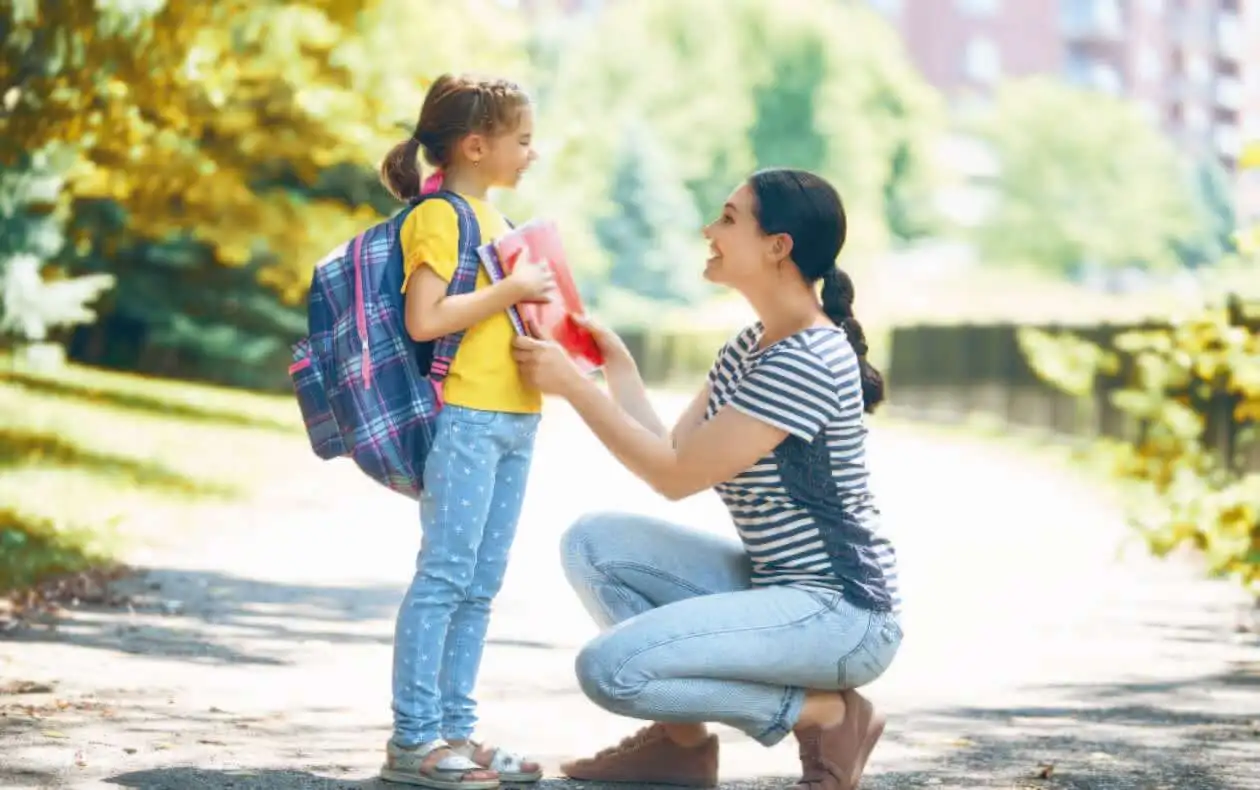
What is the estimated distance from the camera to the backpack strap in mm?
5055

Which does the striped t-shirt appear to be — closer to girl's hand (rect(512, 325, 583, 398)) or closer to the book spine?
girl's hand (rect(512, 325, 583, 398))

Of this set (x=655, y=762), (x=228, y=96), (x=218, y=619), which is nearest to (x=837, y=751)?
(x=655, y=762)

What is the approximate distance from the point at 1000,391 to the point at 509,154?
830 inches

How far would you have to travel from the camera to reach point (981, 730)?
648 centimetres

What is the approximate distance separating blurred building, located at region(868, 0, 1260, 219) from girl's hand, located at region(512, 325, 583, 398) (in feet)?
318

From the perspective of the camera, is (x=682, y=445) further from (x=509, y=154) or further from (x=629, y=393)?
(x=509, y=154)

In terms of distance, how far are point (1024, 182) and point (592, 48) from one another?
84.2ft

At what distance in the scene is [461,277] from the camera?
5059 millimetres

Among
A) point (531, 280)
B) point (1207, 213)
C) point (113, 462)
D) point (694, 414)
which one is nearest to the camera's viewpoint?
point (531, 280)

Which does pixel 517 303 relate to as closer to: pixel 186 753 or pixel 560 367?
pixel 560 367

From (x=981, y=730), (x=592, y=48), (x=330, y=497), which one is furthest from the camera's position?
(x=592, y=48)

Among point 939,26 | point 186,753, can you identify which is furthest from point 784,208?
point 939,26

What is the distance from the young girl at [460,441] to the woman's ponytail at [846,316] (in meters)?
0.67

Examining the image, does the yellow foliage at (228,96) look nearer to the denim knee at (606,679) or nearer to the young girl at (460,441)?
the young girl at (460,441)
